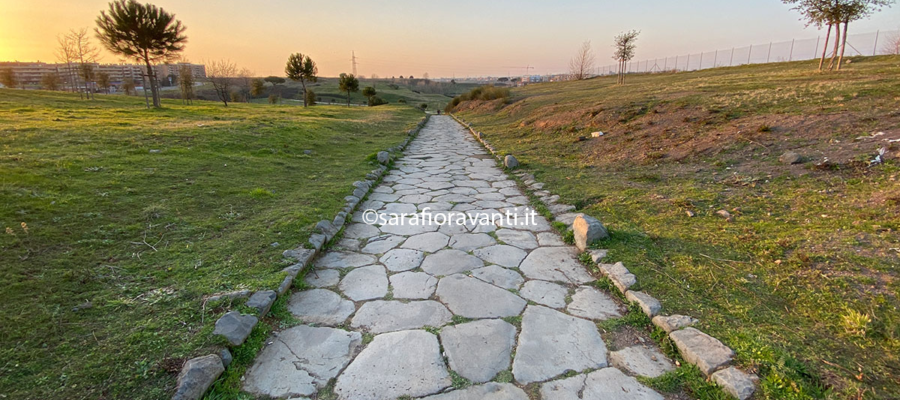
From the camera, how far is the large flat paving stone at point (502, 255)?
123 inches

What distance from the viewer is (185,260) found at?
271cm

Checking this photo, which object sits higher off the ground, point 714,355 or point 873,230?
point 873,230

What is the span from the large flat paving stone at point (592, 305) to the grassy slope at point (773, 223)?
288 mm

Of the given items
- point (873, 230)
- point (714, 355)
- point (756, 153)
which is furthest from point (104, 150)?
point (756, 153)

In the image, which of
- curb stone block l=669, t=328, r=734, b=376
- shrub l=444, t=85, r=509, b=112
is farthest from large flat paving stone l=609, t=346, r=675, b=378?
shrub l=444, t=85, r=509, b=112

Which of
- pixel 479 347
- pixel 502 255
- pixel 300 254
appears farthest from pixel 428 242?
pixel 479 347

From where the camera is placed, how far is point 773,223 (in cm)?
317

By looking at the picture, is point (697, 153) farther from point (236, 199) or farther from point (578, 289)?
point (236, 199)

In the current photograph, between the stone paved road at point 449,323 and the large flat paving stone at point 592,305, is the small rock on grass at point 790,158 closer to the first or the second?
the stone paved road at point 449,323

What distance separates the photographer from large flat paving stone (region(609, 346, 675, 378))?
186cm

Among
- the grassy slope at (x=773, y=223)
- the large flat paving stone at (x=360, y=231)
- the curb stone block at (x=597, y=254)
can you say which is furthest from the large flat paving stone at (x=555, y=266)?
the large flat paving stone at (x=360, y=231)

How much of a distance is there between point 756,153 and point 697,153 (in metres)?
0.72

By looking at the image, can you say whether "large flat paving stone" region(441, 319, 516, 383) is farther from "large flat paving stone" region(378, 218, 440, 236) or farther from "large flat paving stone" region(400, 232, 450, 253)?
"large flat paving stone" region(378, 218, 440, 236)

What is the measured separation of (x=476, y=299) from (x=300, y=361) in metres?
1.17
